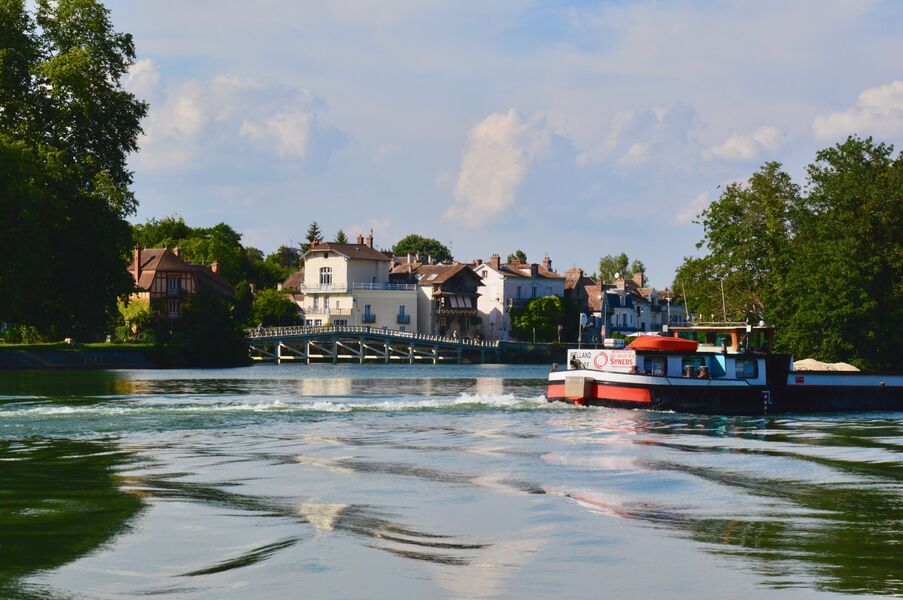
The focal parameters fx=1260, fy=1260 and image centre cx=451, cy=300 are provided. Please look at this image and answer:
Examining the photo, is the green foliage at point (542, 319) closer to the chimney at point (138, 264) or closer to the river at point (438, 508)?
the chimney at point (138, 264)

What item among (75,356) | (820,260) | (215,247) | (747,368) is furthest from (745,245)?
(215,247)

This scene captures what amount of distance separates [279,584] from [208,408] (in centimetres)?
3091

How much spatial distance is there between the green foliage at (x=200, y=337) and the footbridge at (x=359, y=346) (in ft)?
57.7

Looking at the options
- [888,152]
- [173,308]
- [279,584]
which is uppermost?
[888,152]

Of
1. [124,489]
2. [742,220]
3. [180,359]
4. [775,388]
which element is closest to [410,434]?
[124,489]

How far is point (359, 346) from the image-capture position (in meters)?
140

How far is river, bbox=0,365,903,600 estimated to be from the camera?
16406mm

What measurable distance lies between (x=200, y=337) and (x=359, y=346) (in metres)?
37.1

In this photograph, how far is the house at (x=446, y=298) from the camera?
150250mm

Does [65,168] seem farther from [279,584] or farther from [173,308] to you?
[173,308]

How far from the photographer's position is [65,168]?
5959 centimetres

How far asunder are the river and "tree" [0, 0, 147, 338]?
58.0 feet

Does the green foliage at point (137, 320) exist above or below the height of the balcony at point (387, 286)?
below

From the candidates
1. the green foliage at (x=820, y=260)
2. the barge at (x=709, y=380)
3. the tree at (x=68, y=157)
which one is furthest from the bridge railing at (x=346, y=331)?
the barge at (x=709, y=380)
